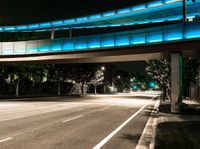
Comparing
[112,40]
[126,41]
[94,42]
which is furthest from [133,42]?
[94,42]

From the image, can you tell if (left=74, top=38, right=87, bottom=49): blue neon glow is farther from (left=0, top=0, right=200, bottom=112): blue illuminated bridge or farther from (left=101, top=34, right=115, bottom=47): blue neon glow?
(left=101, top=34, right=115, bottom=47): blue neon glow

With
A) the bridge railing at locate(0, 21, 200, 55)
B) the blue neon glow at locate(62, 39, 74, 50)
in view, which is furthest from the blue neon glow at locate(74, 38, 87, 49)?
the blue neon glow at locate(62, 39, 74, 50)

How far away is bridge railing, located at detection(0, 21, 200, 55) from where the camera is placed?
72.8 ft

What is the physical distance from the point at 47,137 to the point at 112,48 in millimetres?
19008

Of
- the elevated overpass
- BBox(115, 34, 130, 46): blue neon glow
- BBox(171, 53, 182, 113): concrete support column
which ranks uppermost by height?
the elevated overpass

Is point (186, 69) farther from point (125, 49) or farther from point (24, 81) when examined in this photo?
point (24, 81)

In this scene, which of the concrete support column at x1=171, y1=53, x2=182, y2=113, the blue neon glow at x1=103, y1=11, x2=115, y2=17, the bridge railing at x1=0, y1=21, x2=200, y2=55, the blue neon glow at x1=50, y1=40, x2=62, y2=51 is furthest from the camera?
the blue neon glow at x1=103, y1=11, x2=115, y2=17

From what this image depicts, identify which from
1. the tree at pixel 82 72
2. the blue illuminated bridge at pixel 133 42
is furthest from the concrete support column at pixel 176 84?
the tree at pixel 82 72

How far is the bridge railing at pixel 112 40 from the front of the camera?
22.2 m

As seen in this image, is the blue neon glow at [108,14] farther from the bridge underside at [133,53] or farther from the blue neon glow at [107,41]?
Result: the bridge underside at [133,53]

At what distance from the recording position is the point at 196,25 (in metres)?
21.8

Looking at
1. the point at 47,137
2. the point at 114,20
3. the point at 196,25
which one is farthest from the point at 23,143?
the point at 114,20

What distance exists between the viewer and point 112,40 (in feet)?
91.9

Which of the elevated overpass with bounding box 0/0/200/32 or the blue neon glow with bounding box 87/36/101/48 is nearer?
the blue neon glow with bounding box 87/36/101/48
